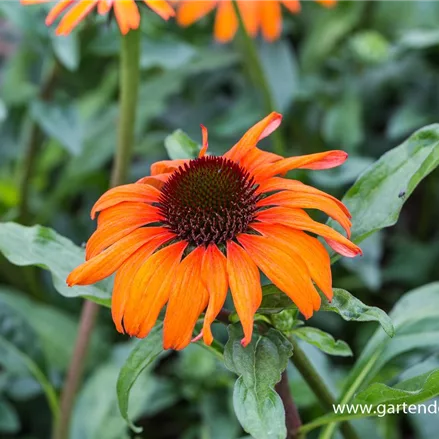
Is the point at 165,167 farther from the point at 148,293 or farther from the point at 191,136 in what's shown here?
the point at 191,136

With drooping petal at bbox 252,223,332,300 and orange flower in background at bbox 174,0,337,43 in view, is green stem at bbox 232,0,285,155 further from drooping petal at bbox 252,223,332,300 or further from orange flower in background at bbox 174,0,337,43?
drooping petal at bbox 252,223,332,300

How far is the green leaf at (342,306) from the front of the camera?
0.52m

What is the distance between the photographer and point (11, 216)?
126 cm

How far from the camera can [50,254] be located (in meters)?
0.68

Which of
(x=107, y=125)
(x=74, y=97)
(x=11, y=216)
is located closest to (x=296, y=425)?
(x=11, y=216)

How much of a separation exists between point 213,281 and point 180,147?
0.23 meters

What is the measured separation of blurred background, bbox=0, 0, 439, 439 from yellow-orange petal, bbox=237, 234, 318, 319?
0.39 metres

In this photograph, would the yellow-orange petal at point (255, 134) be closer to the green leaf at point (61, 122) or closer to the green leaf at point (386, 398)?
the green leaf at point (386, 398)

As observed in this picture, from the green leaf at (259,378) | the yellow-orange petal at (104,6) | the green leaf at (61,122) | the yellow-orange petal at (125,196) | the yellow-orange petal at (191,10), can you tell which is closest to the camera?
the green leaf at (259,378)

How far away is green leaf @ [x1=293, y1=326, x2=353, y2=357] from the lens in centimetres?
61

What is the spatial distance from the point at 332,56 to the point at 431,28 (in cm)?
23

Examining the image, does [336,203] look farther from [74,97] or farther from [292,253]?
[74,97]

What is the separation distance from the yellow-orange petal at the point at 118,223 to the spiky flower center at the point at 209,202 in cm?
1

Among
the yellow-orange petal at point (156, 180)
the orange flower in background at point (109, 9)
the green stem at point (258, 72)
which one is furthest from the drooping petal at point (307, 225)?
the green stem at point (258, 72)
